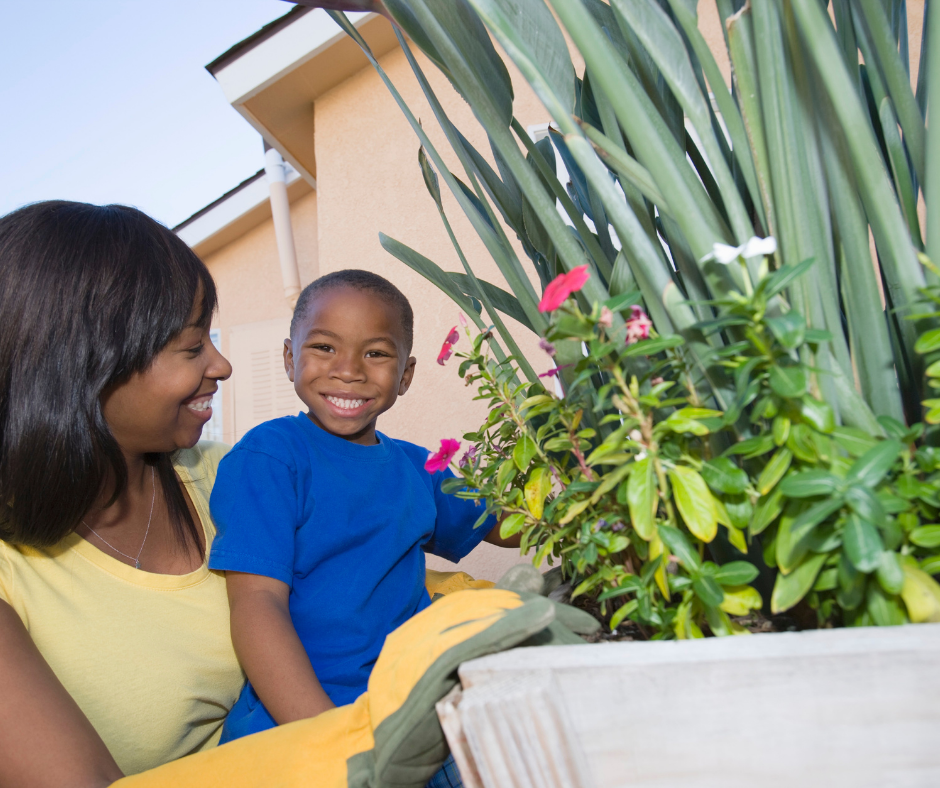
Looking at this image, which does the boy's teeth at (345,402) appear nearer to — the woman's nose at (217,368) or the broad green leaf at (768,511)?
the woman's nose at (217,368)

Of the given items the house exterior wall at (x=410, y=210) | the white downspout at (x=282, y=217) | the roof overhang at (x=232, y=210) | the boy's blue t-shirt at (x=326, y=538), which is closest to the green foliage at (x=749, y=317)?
the boy's blue t-shirt at (x=326, y=538)

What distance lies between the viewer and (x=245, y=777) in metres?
0.55

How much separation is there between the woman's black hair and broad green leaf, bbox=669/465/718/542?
0.80 metres

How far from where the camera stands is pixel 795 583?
1.36 feet

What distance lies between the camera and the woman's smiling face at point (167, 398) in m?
0.94

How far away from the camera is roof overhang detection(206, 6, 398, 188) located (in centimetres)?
272

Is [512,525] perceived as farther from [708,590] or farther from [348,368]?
[348,368]

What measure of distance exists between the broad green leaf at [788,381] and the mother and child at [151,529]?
25.7 inches

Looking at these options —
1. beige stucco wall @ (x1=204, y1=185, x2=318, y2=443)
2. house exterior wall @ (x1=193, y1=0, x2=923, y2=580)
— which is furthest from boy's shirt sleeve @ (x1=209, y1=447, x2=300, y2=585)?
beige stucco wall @ (x1=204, y1=185, x2=318, y2=443)

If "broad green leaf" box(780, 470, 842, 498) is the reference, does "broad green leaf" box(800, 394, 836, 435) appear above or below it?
above

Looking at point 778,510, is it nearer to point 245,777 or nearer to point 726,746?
point 726,746

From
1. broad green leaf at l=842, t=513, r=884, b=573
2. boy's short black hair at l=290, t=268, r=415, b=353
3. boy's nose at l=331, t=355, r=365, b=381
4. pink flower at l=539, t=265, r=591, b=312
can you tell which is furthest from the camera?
boy's short black hair at l=290, t=268, r=415, b=353

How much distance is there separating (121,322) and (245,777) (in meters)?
0.64

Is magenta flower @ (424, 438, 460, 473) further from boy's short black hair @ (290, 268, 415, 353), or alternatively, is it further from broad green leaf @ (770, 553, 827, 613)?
boy's short black hair @ (290, 268, 415, 353)
